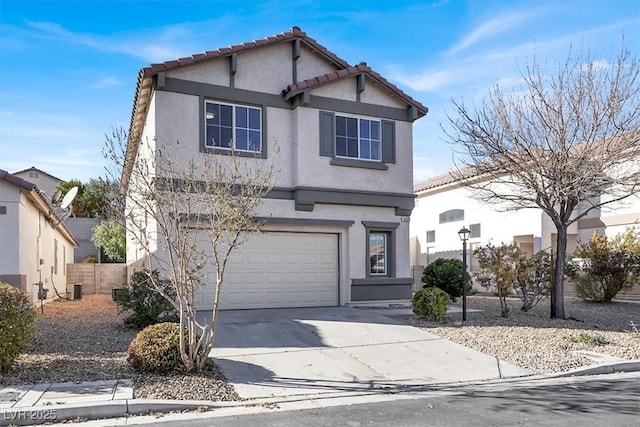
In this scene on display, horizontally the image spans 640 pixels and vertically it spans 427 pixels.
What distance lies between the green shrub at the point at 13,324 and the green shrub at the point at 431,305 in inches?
336

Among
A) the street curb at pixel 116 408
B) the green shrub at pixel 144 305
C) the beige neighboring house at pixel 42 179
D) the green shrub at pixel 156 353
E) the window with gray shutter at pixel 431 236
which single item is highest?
the beige neighboring house at pixel 42 179

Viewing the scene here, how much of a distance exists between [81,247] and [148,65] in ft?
77.5

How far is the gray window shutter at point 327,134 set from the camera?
15.1 meters

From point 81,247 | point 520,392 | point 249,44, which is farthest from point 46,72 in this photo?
point 81,247

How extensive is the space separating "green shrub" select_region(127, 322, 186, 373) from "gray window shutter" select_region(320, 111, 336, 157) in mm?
7914

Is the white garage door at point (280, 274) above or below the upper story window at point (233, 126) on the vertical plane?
below

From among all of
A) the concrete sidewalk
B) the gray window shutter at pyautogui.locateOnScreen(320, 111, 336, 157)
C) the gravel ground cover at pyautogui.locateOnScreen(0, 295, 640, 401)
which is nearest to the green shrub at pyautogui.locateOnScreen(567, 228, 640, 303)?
the gravel ground cover at pyautogui.locateOnScreen(0, 295, 640, 401)

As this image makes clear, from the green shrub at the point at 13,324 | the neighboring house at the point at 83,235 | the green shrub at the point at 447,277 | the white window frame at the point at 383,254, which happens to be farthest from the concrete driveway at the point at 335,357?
the neighboring house at the point at 83,235

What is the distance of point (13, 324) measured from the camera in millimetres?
8180

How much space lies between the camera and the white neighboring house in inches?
880

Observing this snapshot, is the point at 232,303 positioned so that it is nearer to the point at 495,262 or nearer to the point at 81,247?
the point at 495,262

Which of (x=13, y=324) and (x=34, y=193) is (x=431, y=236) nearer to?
(x=34, y=193)

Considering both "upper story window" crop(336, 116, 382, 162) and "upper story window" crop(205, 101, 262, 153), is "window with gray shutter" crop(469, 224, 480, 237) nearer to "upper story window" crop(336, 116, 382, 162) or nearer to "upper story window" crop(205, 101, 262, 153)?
"upper story window" crop(336, 116, 382, 162)

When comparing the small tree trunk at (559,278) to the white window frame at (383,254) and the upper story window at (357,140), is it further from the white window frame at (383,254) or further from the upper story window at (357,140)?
the upper story window at (357,140)
